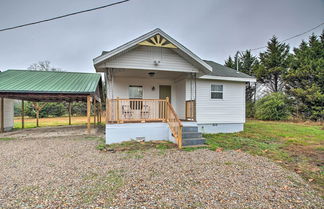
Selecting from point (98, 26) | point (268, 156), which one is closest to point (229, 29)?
point (98, 26)

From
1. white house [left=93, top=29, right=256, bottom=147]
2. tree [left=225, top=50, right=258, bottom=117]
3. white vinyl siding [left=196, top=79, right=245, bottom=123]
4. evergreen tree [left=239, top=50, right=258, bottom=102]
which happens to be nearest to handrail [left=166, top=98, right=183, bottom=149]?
white house [left=93, top=29, right=256, bottom=147]

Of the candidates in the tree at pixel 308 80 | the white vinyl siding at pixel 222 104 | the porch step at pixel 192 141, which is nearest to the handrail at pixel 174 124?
the porch step at pixel 192 141

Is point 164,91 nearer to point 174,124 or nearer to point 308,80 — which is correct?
point 174,124

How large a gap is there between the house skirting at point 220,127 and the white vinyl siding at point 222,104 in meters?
0.23

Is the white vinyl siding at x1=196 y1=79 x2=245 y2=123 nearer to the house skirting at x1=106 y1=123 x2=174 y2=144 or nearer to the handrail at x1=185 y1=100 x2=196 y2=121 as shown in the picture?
the handrail at x1=185 y1=100 x2=196 y2=121

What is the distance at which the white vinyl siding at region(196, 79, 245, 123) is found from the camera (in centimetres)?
883

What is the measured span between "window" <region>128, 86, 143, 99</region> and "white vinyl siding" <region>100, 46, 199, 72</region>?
2266 mm

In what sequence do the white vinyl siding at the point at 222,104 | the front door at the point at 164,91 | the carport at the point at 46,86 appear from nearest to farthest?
the white vinyl siding at the point at 222,104 → the carport at the point at 46,86 → the front door at the point at 164,91

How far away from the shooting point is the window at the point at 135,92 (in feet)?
29.6

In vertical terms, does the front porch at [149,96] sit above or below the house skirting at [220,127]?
above

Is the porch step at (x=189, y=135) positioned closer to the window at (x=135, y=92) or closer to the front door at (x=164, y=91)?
the front door at (x=164, y=91)

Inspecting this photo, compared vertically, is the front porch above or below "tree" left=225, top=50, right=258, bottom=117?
below

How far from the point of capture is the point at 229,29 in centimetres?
1609

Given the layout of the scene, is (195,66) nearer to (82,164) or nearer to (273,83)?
(82,164)
